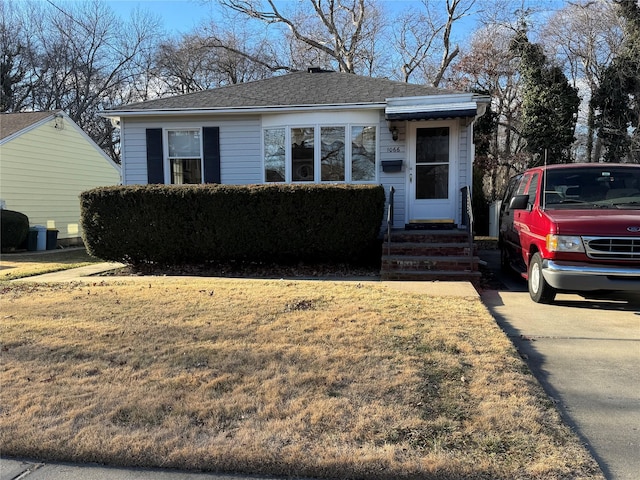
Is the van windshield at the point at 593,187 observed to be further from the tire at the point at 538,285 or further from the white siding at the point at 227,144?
the white siding at the point at 227,144

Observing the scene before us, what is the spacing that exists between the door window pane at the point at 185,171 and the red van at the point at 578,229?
7.35m

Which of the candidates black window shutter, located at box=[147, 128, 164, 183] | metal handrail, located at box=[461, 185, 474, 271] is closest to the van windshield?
metal handrail, located at box=[461, 185, 474, 271]

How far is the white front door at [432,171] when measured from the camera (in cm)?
1064

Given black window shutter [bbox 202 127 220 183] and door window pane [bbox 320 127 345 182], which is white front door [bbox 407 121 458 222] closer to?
A: door window pane [bbox 320 127 345 182]

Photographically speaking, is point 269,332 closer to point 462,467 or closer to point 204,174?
point 462,467

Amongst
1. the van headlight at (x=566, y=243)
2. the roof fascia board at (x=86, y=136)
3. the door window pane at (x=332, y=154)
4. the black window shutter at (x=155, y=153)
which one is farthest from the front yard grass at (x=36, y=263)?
the van headlight at (x=566, y=243)

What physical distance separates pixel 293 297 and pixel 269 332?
1675 millimetres

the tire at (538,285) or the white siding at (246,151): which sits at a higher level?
the white siding at (246,151)

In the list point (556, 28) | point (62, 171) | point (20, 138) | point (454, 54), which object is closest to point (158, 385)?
point (20, 138)

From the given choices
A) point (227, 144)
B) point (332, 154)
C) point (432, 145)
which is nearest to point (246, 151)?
point (227, 144)

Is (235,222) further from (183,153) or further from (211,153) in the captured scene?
(183,153)

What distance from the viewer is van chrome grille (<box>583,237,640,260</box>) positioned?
236 inches

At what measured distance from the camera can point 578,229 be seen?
611cm

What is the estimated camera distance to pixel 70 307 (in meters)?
6.00
